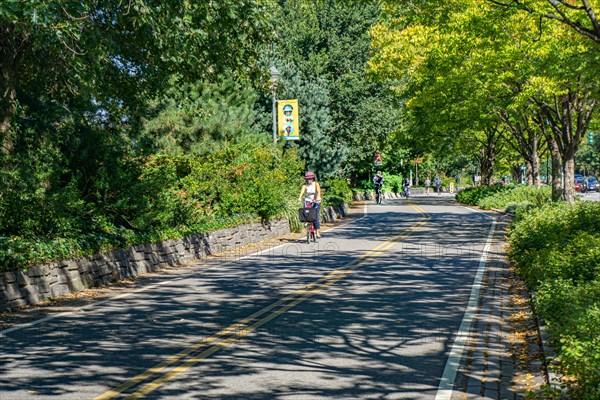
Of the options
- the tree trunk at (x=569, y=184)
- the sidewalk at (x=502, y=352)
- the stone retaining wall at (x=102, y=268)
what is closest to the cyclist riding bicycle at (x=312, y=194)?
the stone retaining wall at (x=102, y=268)

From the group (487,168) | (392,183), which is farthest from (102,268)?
(392,183)

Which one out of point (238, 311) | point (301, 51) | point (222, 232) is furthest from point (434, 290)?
point (301, 51)

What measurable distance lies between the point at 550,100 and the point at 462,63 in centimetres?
368

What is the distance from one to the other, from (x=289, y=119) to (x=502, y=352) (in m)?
20.9

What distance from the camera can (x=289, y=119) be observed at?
28.2 metres

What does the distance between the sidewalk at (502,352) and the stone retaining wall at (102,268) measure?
6.88 meters

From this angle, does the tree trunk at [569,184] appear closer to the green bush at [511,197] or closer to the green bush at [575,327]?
the green bush at [511,197]

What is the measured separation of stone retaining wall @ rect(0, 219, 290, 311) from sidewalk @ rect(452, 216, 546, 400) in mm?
6884

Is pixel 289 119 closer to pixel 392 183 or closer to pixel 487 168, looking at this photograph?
pixel 487 168

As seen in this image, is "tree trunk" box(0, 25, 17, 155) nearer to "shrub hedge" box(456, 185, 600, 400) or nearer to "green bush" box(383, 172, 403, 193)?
"shrub hedge" box(456, 185, 600, 400)

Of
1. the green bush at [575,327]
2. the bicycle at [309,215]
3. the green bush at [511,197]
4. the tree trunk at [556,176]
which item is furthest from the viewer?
the green bush at [511,197]

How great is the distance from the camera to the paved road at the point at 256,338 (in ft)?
21.6

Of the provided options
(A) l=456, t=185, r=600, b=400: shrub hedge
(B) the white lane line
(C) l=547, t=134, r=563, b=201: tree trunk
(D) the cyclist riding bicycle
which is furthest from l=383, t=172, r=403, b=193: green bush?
(B) the white lane line

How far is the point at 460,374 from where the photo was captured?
705 centimetres
